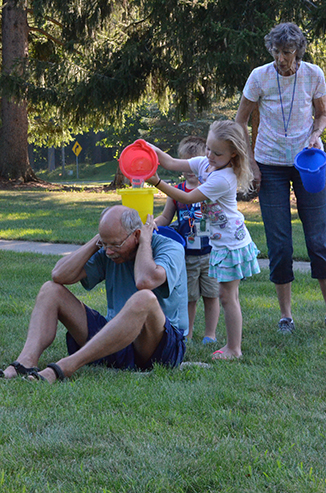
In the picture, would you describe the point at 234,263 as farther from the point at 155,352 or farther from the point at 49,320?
the point at 49,320

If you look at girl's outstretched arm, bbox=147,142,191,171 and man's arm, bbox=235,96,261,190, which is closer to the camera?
girl's outstretched arm, bbox=147,142,191,171

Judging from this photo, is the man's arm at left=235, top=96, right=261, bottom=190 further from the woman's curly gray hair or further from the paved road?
the paved road

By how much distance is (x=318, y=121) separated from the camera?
14.6ft

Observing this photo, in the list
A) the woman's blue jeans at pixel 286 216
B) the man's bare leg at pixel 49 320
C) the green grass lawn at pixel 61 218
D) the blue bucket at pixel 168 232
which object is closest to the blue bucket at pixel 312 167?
the woman's blue jeans at pixel 286 216

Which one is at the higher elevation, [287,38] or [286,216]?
[287,38]

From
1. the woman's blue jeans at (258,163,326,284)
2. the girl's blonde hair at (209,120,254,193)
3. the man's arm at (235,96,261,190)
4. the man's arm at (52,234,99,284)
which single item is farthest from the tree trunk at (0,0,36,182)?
the man's arm at (52,234,99,284)

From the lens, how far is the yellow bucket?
351cm

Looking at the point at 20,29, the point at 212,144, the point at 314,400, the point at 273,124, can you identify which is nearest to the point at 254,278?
the point at 273,124

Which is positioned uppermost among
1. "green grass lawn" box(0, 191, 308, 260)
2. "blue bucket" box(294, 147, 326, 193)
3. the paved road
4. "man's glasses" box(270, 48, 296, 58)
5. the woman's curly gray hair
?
the woman's curly gray hair

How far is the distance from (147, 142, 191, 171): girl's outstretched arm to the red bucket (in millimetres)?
126

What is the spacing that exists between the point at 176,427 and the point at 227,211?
1.66m

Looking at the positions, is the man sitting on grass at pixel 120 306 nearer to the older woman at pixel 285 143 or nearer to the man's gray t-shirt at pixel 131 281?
the man's gray t-shirt at pixel 131 281

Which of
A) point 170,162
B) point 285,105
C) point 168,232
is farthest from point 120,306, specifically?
point 285,105

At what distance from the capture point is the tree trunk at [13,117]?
19.6 meters
